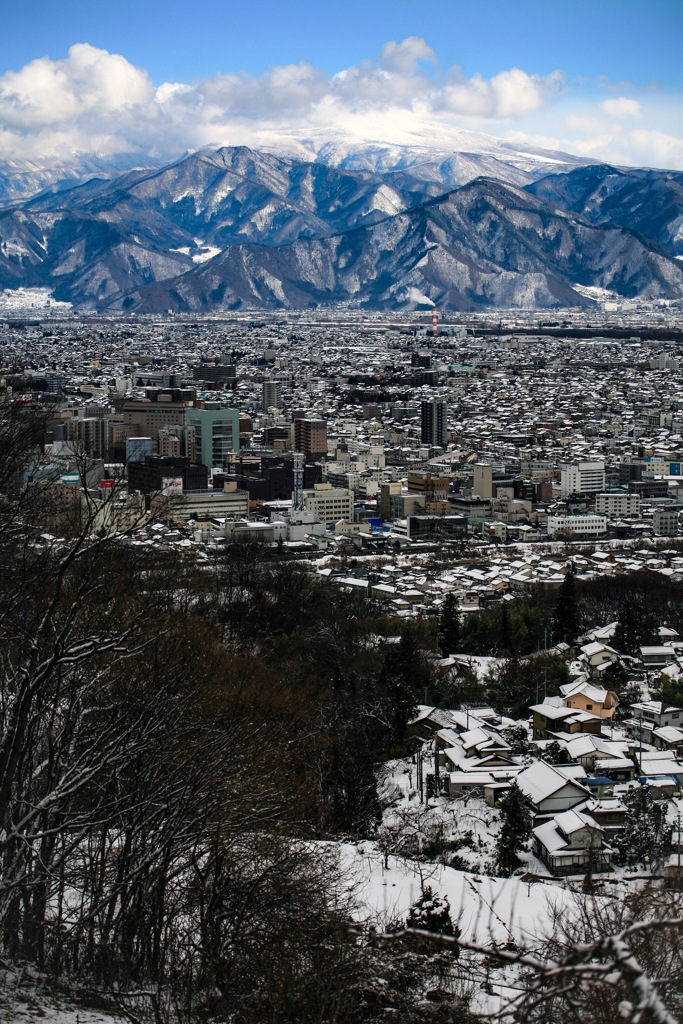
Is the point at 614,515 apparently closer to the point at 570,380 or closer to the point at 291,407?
the point at 291,407

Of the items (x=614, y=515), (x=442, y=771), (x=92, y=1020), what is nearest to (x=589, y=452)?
(x=614, y=515)

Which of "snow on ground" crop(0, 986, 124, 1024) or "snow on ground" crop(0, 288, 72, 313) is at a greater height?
"snow on ground" crop(0, 288, 72, 313)

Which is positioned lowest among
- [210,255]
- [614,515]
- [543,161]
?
[614,515]

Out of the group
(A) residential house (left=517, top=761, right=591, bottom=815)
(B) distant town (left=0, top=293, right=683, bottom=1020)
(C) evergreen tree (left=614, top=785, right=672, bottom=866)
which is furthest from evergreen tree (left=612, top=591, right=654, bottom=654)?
(C) evergreen tree (left=614, top=785, right=672, bottom=866)

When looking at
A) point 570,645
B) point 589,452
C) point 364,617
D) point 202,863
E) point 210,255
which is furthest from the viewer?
point 210,255

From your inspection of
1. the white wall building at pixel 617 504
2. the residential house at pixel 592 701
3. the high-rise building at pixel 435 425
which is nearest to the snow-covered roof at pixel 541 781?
the residential house at pixel 592 701

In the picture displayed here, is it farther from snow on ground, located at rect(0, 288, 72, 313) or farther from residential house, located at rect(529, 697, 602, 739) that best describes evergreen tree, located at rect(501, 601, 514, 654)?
snow on ground, located at rect(0, 288, 72, 313)

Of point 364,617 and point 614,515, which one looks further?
point 614,515
